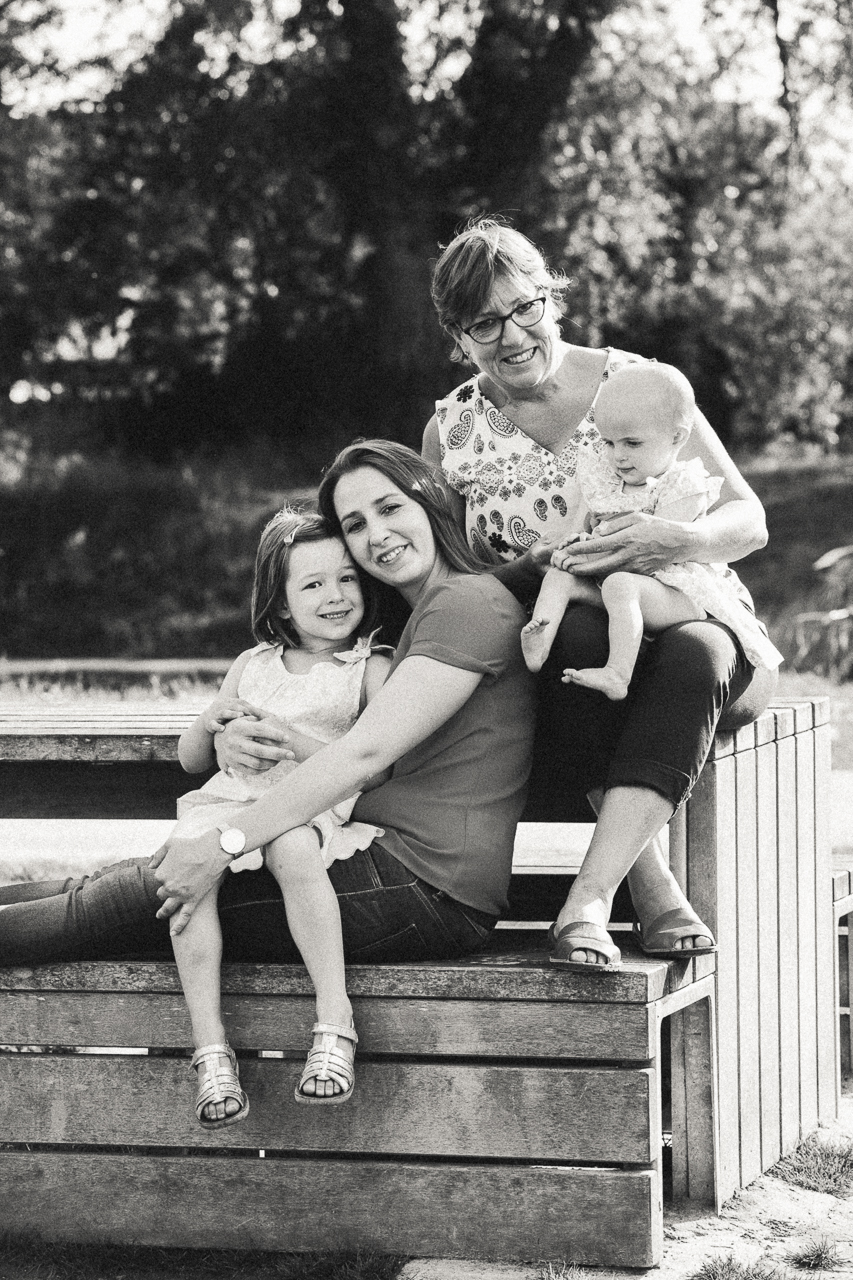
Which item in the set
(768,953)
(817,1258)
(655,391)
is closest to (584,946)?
(817,1258)

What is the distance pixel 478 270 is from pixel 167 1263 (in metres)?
2.11

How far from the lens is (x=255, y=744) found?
3301mm

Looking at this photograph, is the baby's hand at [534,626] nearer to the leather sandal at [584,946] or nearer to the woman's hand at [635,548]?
the woman's hand at [635,548]

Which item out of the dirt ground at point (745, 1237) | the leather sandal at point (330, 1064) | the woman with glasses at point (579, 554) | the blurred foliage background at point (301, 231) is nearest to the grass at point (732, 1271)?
the dirt ground at point (745, 1237)

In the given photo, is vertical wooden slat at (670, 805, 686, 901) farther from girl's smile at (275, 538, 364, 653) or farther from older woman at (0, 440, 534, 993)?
girl's smile at (275, 538, 364, 653)

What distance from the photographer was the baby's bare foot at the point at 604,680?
3.12 meters

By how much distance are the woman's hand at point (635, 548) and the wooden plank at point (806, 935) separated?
0.83 metres

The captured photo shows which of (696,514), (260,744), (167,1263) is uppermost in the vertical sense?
(696,514)

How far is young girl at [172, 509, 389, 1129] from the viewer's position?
3018 mm

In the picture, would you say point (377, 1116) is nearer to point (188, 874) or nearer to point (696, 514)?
point (188, 874)

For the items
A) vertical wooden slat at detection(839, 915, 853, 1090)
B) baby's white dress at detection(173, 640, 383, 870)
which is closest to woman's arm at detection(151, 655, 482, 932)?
baby's white dress at detection(173, 640, 383, 870)

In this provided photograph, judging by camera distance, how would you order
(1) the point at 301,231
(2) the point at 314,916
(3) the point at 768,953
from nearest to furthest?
(2) the point at 314,916 < (3) the point at 768,953 < (1) the point at 301,231

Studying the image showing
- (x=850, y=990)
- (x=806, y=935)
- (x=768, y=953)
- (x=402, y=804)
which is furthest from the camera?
(x=850, y=990)

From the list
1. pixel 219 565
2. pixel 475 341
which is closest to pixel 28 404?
pixel 219 565
